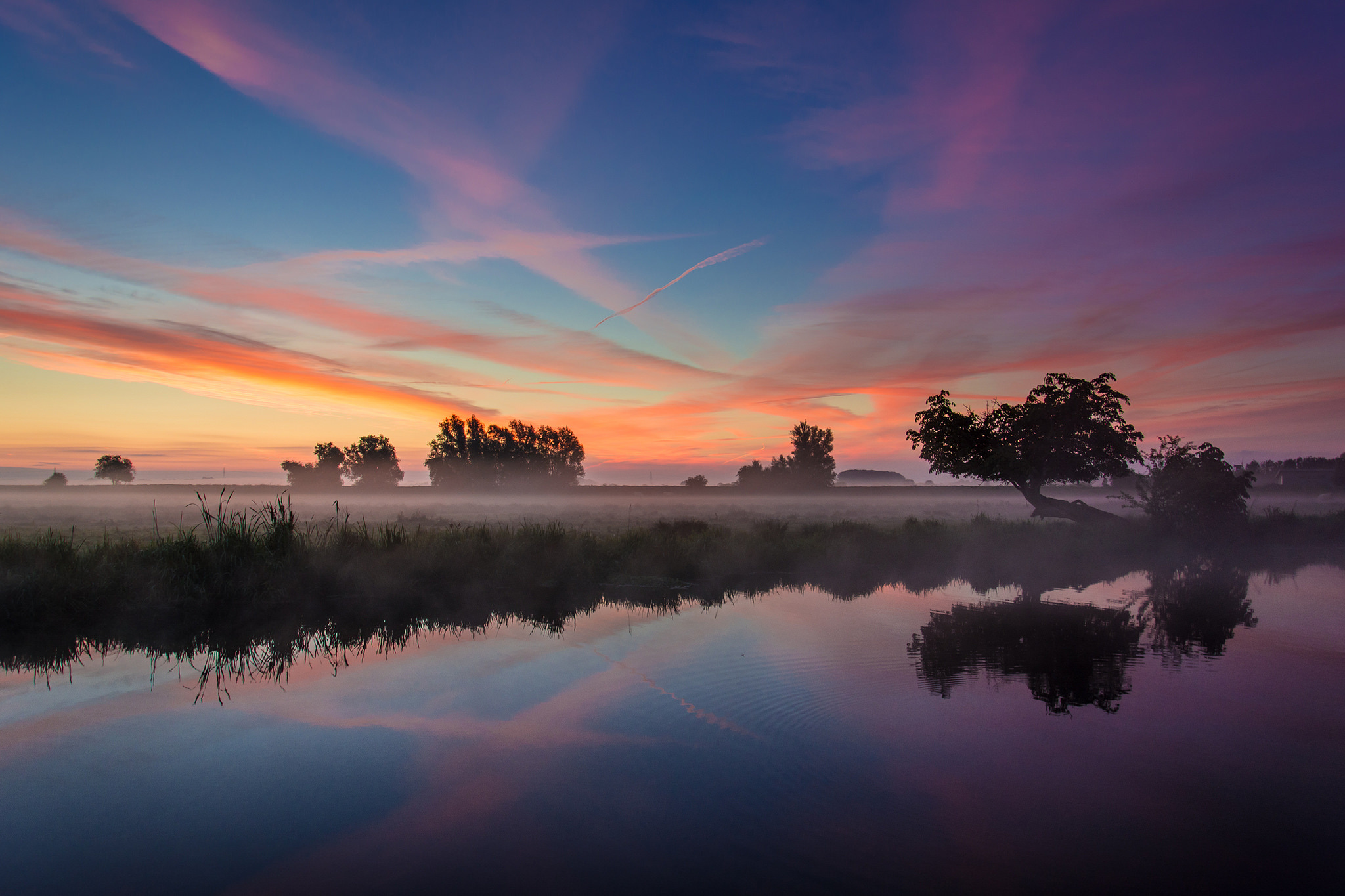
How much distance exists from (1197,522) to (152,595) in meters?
34.3

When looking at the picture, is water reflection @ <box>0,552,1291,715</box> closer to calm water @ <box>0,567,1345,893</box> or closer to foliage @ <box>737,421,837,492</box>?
calm water @ <box>0,567,1345,893</box>

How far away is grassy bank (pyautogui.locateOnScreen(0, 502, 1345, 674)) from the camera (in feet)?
38.9

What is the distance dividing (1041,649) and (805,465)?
107 m

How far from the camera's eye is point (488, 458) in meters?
96.9

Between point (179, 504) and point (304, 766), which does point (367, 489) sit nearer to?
point (179, 504)

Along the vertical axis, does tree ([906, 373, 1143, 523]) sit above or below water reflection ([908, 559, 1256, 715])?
above

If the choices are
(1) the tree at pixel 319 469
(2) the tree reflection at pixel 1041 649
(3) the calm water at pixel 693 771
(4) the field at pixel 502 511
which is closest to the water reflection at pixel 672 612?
(2) the tree reflection at pixel 1041 649

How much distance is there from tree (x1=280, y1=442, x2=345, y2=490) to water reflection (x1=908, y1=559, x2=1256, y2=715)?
114025 millimetres

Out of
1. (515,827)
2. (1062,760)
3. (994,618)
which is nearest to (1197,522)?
(994,618)

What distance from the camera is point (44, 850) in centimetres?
484

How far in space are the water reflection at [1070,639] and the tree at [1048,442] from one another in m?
12.4

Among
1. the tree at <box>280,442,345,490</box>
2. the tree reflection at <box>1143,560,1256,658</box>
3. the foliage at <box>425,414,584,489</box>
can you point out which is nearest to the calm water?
the tree reflection at <box>1143,560,1256,658</box>

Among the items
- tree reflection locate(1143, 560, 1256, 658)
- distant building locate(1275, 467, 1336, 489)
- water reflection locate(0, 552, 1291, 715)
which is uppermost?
distant building locate(1275, 467, 1336, 489)

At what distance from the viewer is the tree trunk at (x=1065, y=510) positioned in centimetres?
2917
